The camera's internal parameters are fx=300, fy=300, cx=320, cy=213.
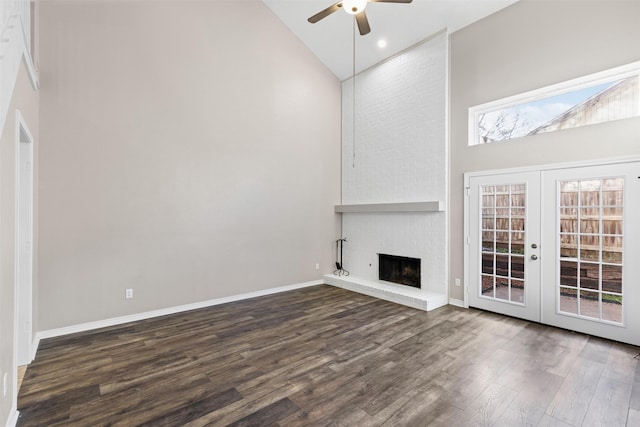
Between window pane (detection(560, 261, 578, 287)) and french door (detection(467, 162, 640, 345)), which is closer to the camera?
french door (detection(467, 162, 640, 345))

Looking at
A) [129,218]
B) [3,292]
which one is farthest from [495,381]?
[129,218]

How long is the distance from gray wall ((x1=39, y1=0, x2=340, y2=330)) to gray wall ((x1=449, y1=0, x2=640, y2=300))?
2.62 meters

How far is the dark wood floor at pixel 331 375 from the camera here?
212 centimetres

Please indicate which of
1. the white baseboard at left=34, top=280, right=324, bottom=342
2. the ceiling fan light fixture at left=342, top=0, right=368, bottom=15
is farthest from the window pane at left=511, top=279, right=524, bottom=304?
the ceiling fan light fixture at left=342, top=0, right=368, bottom=15

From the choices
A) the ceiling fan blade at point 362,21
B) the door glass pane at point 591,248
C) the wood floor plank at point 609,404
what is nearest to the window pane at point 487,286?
the door glass pane at point 591,248

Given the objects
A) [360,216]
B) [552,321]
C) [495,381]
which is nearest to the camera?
[495,381]

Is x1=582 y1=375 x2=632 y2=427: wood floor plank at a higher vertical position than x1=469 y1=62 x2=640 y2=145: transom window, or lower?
lower

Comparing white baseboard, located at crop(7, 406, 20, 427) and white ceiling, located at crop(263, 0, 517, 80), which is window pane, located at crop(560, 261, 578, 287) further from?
white baseboard, located at crop(7, 406, 20, 427)

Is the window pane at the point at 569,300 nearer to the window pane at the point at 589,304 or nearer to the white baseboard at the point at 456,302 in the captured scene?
the window pane at the point at 589,304

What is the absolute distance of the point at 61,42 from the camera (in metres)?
3.53

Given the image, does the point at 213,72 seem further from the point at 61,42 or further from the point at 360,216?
the point at 360,216

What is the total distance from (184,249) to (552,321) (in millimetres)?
5040

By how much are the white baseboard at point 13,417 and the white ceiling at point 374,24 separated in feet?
19.7

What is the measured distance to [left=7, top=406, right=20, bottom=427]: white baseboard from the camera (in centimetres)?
194
